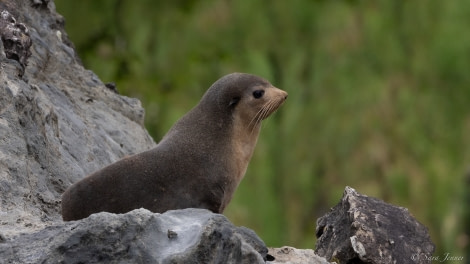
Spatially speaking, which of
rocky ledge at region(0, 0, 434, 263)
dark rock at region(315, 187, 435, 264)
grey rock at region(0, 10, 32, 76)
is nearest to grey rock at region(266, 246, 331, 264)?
rocky ledge at region(0, 0, 434, 263)

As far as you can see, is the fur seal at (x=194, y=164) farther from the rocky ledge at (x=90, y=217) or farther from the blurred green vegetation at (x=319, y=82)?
the blurred green vegetation at (x=319, y=82)

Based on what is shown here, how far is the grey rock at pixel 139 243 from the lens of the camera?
5102mm

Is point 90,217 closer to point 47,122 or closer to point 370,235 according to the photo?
point 370,235

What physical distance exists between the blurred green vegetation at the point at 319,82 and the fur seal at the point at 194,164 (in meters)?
4.20

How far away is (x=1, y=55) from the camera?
24.1 feet

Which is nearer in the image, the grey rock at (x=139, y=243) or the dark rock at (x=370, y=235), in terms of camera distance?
the grey rock at (x=139, y=243)

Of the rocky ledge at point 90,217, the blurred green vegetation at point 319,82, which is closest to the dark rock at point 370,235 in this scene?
the rocky ledge at point 90,217

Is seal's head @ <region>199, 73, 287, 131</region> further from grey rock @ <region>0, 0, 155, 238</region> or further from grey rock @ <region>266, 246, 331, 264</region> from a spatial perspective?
grey rock @ <region>266, 246, 331, 264</region>

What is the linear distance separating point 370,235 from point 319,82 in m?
6.81

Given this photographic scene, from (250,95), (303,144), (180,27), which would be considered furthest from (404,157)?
(250,95)

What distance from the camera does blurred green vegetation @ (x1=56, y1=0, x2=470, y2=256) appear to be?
12.4 m

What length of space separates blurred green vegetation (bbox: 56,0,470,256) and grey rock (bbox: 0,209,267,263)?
6773 millimetres

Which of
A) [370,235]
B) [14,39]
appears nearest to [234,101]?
[14,39]

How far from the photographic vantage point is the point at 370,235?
635cm
